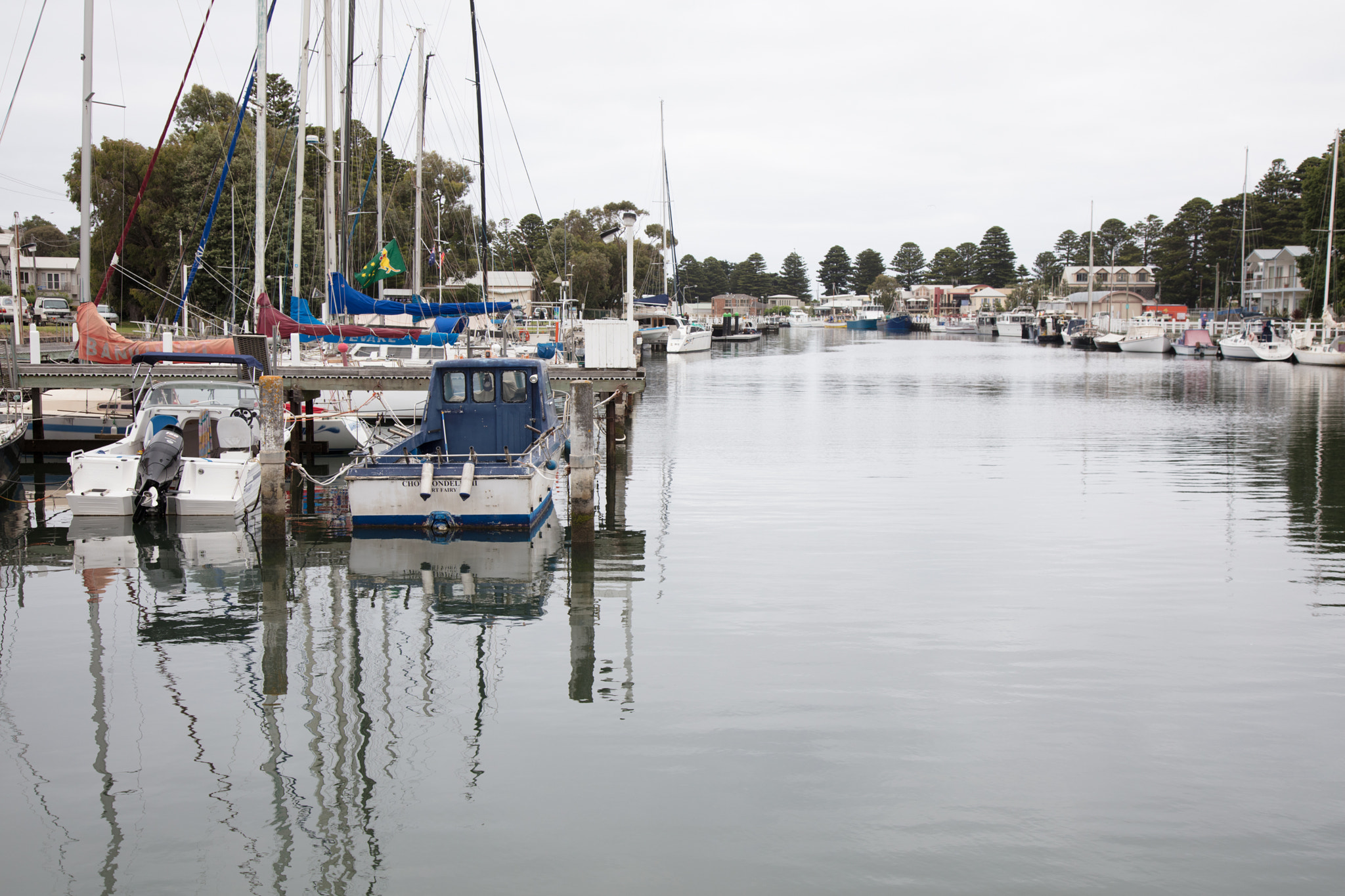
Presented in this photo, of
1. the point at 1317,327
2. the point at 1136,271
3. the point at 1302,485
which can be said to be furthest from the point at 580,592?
the point at 1136,271

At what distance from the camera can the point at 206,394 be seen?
22078 millimetres

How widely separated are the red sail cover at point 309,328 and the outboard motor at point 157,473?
7.94 metres

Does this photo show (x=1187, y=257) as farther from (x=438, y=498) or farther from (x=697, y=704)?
(x=697, y=704)

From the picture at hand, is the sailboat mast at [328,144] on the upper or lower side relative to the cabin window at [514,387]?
upper

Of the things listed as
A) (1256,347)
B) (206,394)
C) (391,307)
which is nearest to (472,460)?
(206,394)

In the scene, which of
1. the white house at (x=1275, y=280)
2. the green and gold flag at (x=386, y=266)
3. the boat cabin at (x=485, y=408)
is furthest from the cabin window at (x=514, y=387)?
the white house at (x=1275, y=280)

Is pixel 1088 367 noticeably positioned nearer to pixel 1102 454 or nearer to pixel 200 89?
pixel 1102 454

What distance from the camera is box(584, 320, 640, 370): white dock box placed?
26969 millimetres

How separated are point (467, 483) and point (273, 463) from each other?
10.0 feet

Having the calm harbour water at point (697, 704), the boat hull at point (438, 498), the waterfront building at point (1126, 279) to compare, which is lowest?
the calm harbour water at point (697, 704)

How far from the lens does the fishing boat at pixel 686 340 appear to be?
89.8 meters

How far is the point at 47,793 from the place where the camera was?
8.36 meters

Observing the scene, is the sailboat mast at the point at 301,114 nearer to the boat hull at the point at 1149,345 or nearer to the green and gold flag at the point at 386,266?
the green and gold flag at the point at 386,266

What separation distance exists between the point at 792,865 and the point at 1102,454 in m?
24.5
